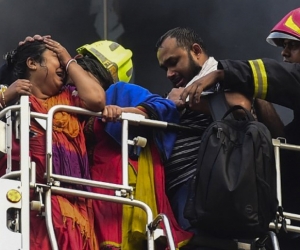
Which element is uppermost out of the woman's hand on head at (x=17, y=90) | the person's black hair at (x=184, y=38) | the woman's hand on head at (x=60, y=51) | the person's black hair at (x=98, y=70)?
the person's black hair at (x=184, y=38)

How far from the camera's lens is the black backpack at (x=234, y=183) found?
6344mm

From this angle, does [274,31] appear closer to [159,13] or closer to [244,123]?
[244,123]

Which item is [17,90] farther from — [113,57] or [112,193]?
[113,57]

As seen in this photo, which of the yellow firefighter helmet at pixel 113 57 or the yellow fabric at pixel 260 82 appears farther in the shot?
the yellow firefighter helmet at pixel 113 57

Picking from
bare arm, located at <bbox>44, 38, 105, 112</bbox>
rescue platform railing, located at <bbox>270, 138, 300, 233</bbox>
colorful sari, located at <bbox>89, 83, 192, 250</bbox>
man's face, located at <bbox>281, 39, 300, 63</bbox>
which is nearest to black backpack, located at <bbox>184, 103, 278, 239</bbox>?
rescue platform railing, located at <bbox>270, 138, 300, 233</bbox>

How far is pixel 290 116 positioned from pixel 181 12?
1.29m

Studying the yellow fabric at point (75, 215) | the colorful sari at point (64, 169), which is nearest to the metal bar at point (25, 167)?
the colorful sari at point (64, 169)

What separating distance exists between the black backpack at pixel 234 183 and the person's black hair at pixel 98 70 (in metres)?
0.81

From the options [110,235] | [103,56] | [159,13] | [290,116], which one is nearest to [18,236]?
[110,235]

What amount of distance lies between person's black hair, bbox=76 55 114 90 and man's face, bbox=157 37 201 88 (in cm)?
48

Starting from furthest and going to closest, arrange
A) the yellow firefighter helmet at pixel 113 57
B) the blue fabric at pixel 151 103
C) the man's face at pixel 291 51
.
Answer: the yellow firefighter helmet at pixel 113 57 < the man's face at pixel 291 51 < the blue fabric at pixel 151 103

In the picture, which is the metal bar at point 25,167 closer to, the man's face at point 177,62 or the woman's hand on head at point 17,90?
the woman's hand on head at point 17,90

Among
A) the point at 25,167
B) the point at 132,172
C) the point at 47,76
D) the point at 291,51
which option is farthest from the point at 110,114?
the point at 291,51

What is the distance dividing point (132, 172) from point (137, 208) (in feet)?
0.80
